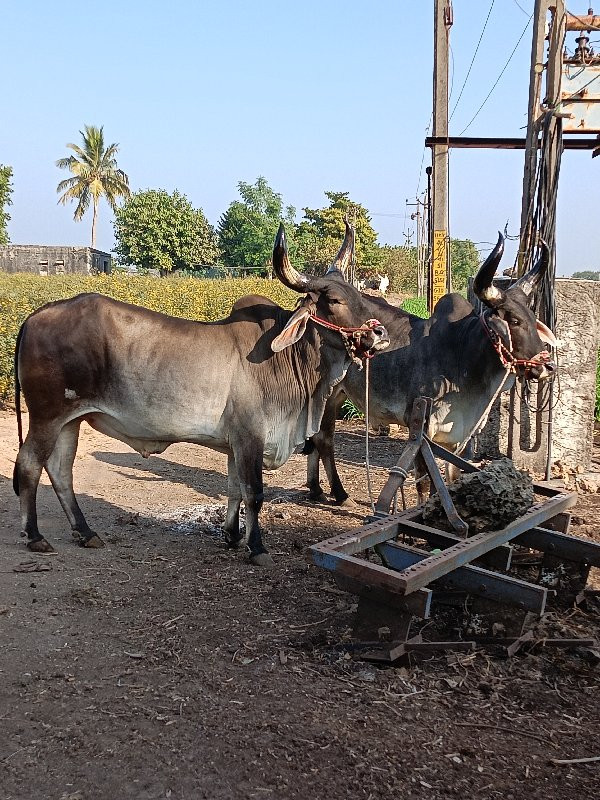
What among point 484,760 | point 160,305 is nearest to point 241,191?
point 160,305

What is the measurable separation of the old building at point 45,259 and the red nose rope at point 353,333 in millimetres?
37570

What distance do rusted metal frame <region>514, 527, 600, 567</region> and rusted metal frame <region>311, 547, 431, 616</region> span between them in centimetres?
123

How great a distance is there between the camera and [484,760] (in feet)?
9.45

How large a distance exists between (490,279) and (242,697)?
3130 millimetres

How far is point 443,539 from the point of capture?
394cm

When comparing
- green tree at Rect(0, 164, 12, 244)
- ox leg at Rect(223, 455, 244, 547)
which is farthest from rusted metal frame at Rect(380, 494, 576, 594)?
green tree at Rect(0, 164, 12, 244)

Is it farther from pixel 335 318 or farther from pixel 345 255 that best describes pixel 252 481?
pixel 345 255

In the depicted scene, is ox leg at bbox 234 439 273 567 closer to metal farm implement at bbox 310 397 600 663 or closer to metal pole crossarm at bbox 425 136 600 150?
metal farm implement at bbox 310 397 600 663

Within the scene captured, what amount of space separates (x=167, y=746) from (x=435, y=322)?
4.14 metres

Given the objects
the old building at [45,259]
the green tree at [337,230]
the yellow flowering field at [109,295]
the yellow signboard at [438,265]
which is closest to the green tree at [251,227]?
the green tree at [337,230]

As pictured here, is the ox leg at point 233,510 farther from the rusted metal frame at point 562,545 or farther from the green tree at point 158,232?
the green tree at point 158,232

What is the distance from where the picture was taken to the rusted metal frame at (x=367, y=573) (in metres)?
3.27

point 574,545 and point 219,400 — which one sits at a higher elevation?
point 219,400

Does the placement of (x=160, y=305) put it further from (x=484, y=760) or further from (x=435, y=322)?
(x=484, y=760)
